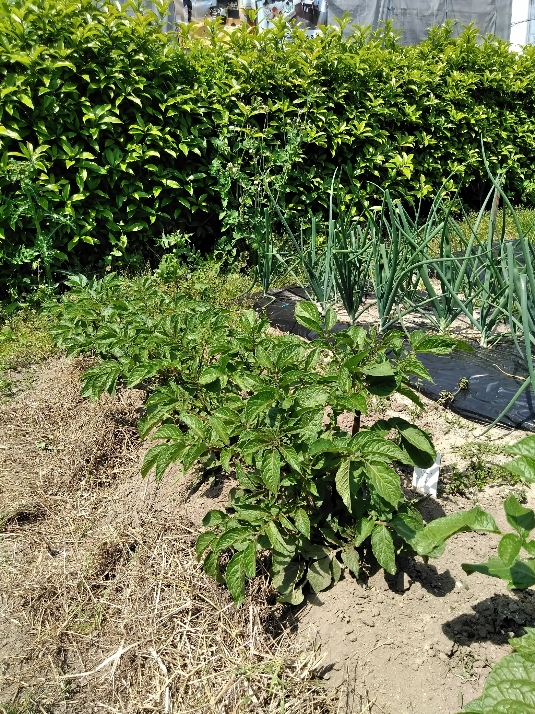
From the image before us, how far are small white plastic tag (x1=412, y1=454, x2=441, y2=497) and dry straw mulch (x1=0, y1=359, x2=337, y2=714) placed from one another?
0.57 meters

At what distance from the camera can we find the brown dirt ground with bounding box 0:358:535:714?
140 centimetres

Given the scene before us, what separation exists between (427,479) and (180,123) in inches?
141

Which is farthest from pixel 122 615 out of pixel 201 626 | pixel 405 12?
pixel 405 12

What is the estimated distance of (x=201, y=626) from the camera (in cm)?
156

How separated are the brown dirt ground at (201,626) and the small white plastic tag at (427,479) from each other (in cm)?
8

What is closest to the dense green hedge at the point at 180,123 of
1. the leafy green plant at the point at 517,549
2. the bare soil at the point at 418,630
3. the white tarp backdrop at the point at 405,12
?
the bare soil at the point at 418,630

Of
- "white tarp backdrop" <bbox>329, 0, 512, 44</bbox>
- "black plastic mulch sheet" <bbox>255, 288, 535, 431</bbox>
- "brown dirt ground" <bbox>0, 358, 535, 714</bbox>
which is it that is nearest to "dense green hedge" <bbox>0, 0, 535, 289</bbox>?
"black plastic mulch sheet" <bbox>255, 288, 535, 431</bbox>

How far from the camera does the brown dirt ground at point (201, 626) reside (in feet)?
4.58

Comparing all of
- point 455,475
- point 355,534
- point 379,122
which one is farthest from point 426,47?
point 355,534

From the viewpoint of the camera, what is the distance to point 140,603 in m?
1.66

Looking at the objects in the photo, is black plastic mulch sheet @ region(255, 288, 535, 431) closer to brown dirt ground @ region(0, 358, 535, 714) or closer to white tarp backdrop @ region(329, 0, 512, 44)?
brown dirt ground @ region(0, 358, 535, 714)

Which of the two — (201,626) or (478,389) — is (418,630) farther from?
(478,389)

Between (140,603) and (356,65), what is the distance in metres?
4.80

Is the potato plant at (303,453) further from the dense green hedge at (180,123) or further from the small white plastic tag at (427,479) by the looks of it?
the dense green hedge at (180,123)
